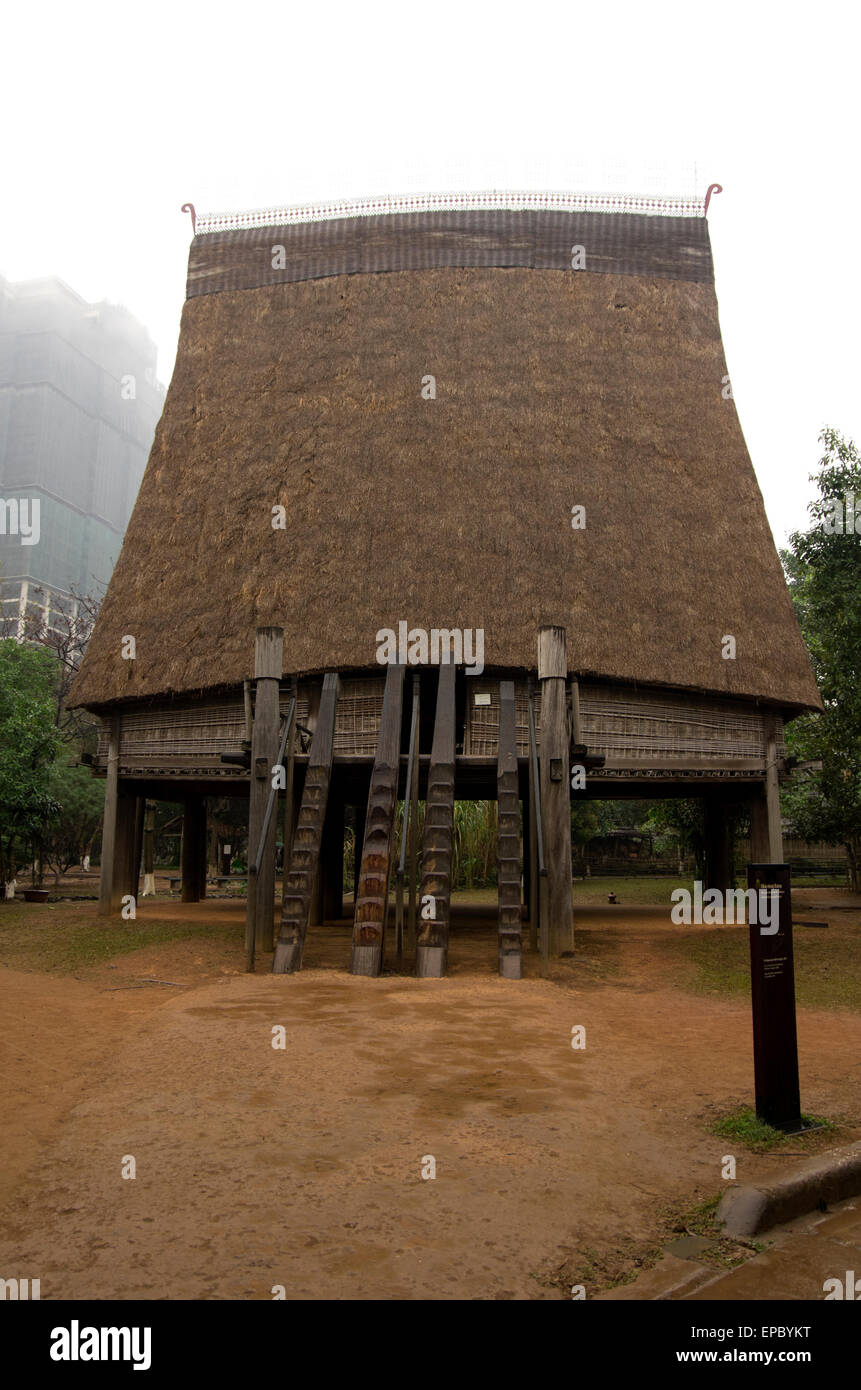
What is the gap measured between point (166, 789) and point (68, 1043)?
1068 centimetres

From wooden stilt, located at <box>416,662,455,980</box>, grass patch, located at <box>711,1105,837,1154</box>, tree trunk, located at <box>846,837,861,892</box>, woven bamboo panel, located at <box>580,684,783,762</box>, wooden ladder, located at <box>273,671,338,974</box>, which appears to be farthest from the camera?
tree trunk, located at <box>846,837,861,892</box>

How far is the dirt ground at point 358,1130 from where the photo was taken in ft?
9.96

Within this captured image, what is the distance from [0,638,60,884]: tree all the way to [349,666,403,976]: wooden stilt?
9.75 metres

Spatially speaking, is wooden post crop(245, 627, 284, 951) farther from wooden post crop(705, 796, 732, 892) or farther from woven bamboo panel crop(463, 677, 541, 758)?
wooden post crop(705, 796, 732, 892)

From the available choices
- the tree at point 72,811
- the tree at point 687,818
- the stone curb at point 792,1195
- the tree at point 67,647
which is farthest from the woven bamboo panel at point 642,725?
the tree at point 67,647

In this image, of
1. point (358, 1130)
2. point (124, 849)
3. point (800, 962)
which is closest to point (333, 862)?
point (124, 849)

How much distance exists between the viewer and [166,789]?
16.3m

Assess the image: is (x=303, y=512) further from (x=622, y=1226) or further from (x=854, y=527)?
(x=622, y=1226)

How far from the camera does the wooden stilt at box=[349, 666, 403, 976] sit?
844cm

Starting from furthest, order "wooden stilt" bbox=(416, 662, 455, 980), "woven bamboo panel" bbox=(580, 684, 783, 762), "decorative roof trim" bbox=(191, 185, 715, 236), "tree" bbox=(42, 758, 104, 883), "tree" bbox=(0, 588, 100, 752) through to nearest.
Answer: "tree" bbox=(0, 588, 100, 752)
"tree" bbox=(42, 758, 104, 883)
"decorative roof trim" bbox=(191, 185, 715, 236)
"woven bamboo panel" bbox=(580, 684, 783, 762)
"wooden stilt" bbox=(416, 662, 455, 980)

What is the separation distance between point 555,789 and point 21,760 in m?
11.8

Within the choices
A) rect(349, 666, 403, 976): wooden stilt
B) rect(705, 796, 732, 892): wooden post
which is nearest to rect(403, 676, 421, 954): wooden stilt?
rect(349, 666, 403, 976): wooden stilt

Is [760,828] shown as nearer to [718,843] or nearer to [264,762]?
[718,843]
